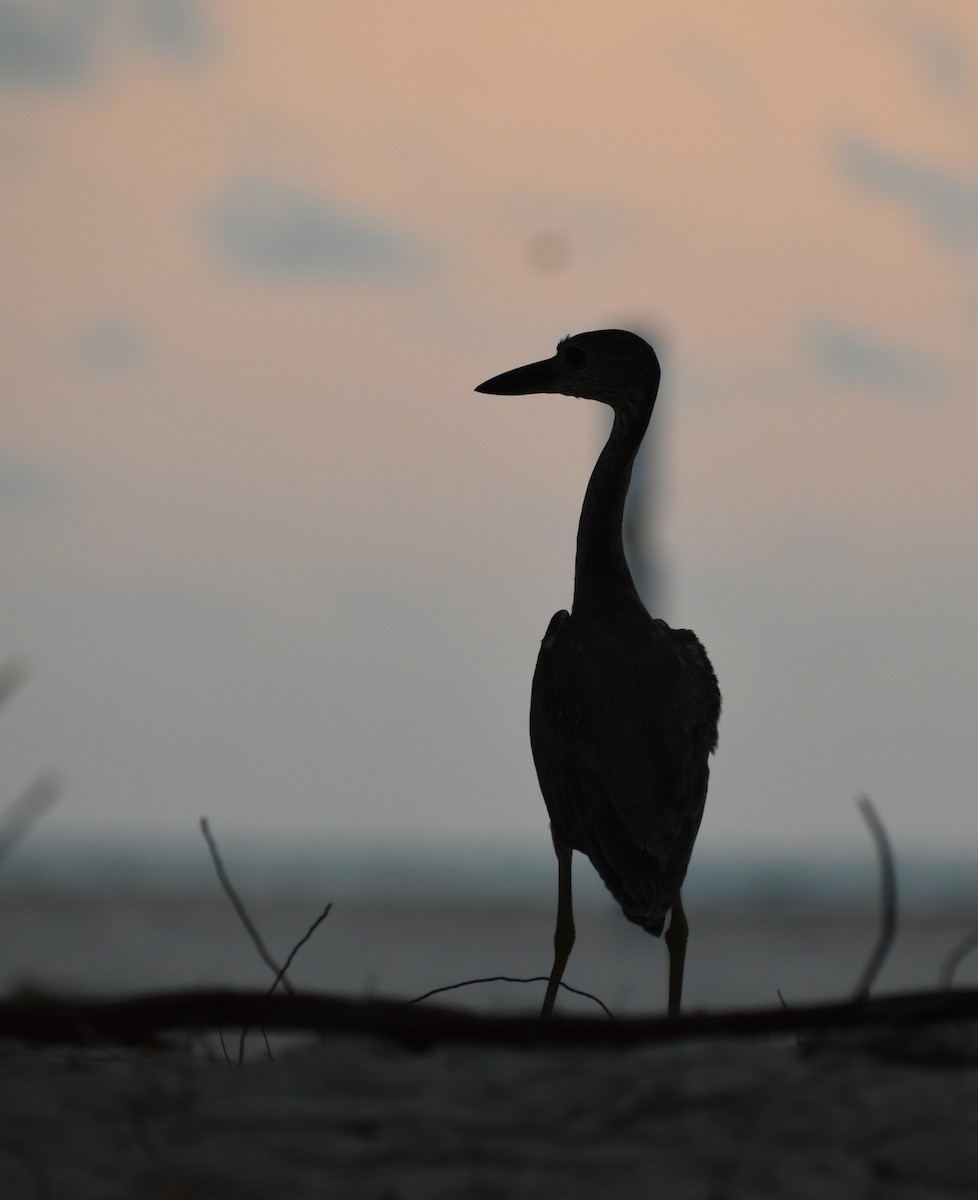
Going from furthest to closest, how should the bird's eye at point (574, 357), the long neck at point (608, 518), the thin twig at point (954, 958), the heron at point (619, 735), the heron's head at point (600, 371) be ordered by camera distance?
1. the bird's eye at point (574, 357)
2. the heron's head at point (600, 371)
3. the long neck at point (608, 518)
4. the heron at point (619, 735)
5. the thin twig at point (954, 958)

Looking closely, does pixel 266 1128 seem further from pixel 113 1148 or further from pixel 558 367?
pixel 558 367

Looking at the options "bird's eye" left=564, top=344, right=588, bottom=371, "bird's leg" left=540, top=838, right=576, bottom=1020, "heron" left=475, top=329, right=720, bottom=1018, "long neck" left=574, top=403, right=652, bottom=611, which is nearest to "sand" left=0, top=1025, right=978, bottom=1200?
"heron" left=475, top=329, right=720, bottom=1018

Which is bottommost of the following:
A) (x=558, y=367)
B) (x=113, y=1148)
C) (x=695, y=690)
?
(x=113, y=1148)

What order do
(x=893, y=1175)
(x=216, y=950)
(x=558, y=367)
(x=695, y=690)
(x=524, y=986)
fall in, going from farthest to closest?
1. (x=216, y=950)
2. (x=524, y=986)
3. (x=558, y=367)
4. (x=695, y=690)
5. (x=893, y=1175)

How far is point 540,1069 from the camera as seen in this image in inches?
108

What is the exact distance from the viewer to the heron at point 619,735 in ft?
17.3

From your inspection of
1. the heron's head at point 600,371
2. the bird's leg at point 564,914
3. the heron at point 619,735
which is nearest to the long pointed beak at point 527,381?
the heron's head at point 600,371

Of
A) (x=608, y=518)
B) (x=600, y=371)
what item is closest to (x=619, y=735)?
(x=608, y=518)

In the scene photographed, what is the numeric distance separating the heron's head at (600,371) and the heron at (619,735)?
35cm

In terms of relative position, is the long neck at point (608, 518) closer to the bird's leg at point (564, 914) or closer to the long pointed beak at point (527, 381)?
the long pointed beak at point (527, 381)

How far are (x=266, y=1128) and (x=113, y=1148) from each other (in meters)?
0.23

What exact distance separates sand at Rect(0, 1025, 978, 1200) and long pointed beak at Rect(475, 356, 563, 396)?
410 cm

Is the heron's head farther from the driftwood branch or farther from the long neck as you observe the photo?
the driftwood branch

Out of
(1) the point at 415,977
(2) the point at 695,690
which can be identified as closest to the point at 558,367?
(2) the point at 695,690
